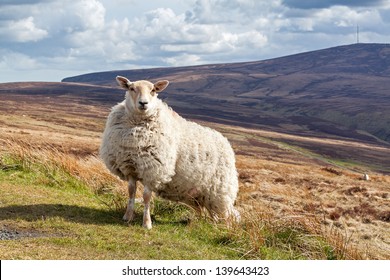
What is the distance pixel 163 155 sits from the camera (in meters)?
10.5

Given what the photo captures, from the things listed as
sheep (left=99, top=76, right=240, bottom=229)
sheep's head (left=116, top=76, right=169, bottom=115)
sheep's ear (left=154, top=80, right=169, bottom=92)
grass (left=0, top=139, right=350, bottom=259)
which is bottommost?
grass (left=0, top=139, right=350, bottom=259)

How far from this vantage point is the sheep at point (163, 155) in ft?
34.1

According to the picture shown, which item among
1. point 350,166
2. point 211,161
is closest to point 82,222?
point 211,161

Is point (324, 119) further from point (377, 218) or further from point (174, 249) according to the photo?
point (174, 249)

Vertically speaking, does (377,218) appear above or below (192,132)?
below

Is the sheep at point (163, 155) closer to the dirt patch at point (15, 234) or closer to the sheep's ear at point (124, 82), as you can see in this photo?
the sheep's ear at point (124, 82)

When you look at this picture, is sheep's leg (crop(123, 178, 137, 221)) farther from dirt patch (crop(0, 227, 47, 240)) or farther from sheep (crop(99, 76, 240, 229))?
dirt patch (crop(0, 227, 47, 240))

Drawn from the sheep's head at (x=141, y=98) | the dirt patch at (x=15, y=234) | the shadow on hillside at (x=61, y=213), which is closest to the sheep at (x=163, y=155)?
the sheep's head at (x=141, y=98)

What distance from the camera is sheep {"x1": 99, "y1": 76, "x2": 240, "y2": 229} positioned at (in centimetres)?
1040

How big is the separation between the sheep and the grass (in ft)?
2.00

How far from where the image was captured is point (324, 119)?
7500 inches

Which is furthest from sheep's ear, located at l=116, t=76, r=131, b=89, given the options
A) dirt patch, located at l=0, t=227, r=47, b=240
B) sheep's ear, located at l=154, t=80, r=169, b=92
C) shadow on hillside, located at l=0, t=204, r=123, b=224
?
dirt patch, located at l=0, t=227, r=47, b=240

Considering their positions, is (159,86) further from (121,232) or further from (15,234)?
(15,234)

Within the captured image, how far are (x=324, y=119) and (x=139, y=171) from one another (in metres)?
187
